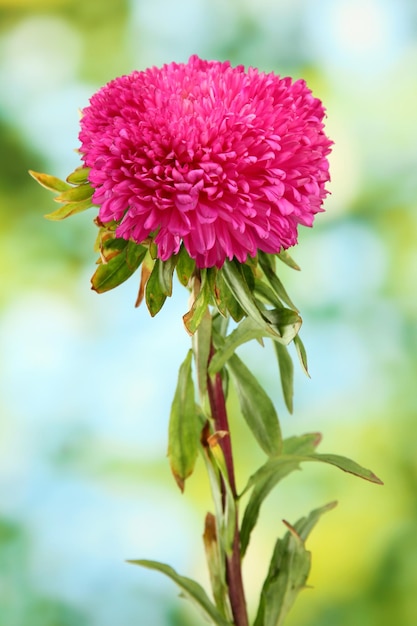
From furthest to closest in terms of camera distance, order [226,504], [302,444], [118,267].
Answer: [302,444], [226,504], [118,267]

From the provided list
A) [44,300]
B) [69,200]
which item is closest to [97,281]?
[69,200]

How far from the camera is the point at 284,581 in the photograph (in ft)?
3.64

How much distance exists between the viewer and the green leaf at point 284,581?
1.11 m

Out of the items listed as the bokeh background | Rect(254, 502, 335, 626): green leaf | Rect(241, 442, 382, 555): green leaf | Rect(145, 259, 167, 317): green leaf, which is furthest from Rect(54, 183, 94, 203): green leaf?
the bokeh background

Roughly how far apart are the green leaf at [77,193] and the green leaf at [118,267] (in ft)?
0.23

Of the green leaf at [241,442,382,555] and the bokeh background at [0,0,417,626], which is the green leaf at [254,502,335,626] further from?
the bokeh background at [0,0,417,626]

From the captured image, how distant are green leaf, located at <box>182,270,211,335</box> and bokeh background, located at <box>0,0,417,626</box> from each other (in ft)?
1.97

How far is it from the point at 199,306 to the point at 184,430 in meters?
0.21

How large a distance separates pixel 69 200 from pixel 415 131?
30.9 inches

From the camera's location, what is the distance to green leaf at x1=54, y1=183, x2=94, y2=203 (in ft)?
3.11

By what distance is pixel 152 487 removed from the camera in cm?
154

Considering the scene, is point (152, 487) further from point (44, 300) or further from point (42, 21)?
point (42, 21)

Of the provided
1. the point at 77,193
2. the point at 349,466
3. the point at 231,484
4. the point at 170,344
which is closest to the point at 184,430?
the point at 231,484

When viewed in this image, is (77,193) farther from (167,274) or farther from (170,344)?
(170,344)
